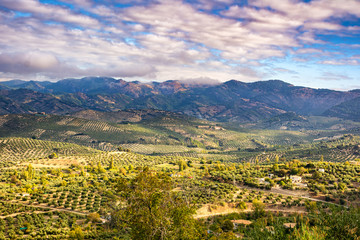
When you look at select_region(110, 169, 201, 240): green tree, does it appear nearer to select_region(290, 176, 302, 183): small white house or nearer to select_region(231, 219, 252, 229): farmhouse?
select_region(231, 219, 252, 229): farmhouse

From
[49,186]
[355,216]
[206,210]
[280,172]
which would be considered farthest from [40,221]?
[280,172]

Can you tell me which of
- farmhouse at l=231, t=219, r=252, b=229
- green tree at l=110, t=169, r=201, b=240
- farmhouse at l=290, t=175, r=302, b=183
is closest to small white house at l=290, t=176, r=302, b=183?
farmhouse at l=290, t=175, r=302, b=183

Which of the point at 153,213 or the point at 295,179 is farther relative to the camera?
the point at 295,179

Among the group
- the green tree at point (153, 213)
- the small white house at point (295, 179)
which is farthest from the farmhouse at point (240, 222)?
the small white house at point (295, 179)

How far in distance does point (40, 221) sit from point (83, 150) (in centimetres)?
11380

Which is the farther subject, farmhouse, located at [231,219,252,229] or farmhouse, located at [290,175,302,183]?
farmhouse, located at [290,175,302,183]

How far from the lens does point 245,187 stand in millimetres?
74438

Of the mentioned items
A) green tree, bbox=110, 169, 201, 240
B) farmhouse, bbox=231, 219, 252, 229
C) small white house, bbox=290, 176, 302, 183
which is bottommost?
farmhouse, bbox=231, 219, 252, 229

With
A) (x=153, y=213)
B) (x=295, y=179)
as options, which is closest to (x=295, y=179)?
(x=295, y=179)

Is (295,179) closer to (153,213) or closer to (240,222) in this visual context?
(240,222)

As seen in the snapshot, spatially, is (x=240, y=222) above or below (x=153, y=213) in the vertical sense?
below

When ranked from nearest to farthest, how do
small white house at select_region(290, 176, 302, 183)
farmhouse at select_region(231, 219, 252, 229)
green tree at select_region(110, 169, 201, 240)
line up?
1. green tree at select_region(110, 169, 201, 240)
2. farmhouse at select_region(231, 219, 252, 229)
3. small white house at select_region(290, 176, 302, 183)

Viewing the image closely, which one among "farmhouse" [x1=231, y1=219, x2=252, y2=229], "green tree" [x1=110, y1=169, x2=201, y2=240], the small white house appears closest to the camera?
"green tree" [x1=110, y1=169, x2=201, y2=240]

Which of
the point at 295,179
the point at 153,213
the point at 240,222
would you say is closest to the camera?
the point at 153,213
